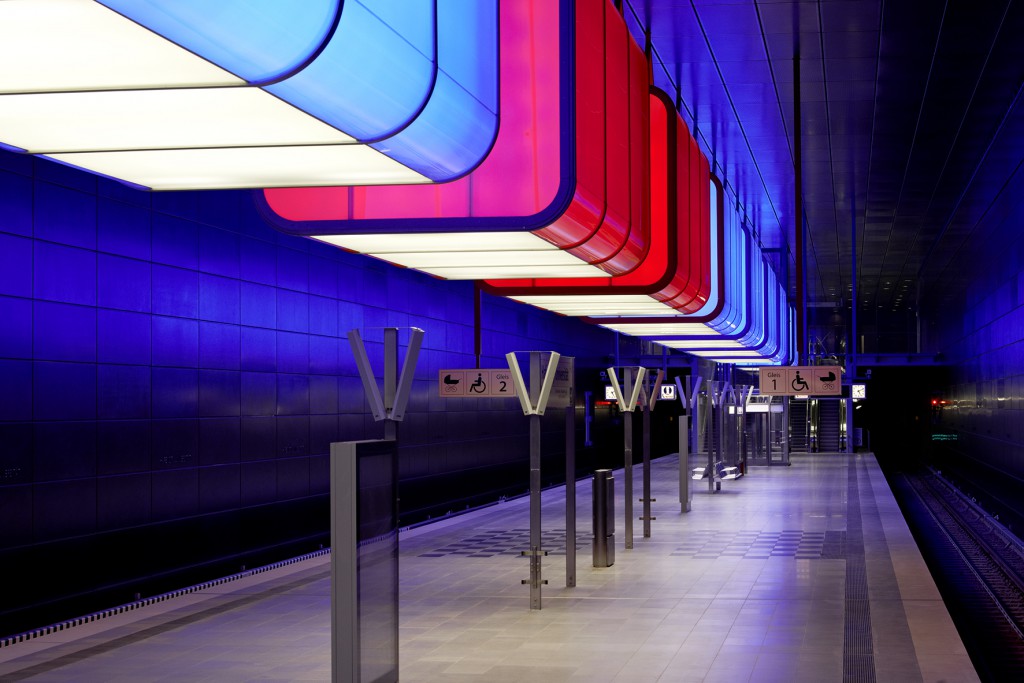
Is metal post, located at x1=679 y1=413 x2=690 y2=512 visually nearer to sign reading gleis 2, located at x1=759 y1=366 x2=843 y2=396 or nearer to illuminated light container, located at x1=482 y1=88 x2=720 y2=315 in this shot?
sign reading gleis 2, located at x1=759 y1=366 x2=843 y2=396

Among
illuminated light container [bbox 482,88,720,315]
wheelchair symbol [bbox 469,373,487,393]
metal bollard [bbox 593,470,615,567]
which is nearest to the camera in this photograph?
illuminated light container [bbox 482,88,720,315]

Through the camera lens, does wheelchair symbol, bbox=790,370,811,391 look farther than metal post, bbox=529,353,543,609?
Yes

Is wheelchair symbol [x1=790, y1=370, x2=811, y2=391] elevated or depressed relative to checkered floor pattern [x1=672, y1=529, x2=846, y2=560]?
elevated

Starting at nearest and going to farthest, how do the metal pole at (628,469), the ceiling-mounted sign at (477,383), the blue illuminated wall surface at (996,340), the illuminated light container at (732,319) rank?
1. the metal pole at (628,469)
2. the illuminated light container at (732,319)
3. the ceiling-mounted sign at (477,383)
4. the blue illuminated wall surface at (996,340)

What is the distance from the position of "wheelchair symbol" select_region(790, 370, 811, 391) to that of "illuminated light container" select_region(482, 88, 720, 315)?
1225 centimetres

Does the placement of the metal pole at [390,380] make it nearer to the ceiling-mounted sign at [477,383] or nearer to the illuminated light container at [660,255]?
the illuminated light container at [660,255]

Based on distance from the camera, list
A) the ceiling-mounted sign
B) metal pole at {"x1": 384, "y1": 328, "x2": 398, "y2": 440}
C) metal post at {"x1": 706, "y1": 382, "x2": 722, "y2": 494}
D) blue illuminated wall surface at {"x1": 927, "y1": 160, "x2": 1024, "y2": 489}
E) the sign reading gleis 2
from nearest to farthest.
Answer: metal pole at {"x1": 384, "y1": 328, "x2": 398, "y2": 440}
the ceiling-mounted sign
the sign reading gleis 2
metal post at {"x1": 706, "y1": 382, "x2": 722, "y2": 494}
blue illuminated wall surface at {"x1": 927, "y1": 160, "x2": 1024, "y2": 489}

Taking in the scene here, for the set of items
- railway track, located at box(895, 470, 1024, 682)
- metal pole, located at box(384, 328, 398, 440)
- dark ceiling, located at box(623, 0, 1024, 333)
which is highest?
dark ceiling, located at box(623, 0, 1024, 333)

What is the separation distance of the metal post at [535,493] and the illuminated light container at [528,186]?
281 centimetres

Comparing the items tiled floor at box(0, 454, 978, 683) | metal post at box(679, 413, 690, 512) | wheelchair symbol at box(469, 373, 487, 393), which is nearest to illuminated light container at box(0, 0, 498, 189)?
tiled floor at box(0, 454, 978, 683)

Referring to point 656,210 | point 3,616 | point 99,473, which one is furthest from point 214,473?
point 656,210

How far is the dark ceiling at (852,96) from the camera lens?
52.1 ft

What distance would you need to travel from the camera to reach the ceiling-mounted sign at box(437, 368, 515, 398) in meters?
22.7

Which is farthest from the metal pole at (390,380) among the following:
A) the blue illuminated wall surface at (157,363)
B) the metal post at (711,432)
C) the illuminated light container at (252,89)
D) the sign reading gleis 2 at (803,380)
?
the sign reading gleis 2 at (803,380)
